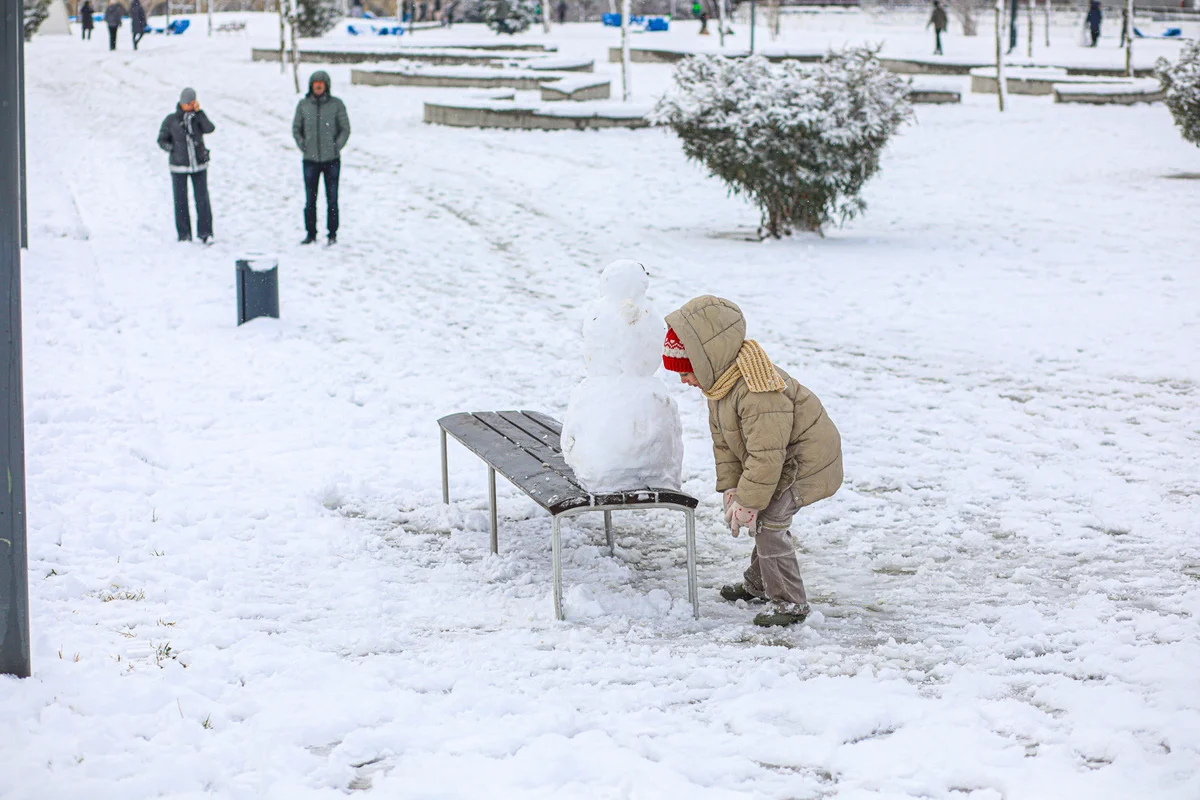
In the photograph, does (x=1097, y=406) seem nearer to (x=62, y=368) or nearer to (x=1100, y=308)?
(x=1100, y=308)

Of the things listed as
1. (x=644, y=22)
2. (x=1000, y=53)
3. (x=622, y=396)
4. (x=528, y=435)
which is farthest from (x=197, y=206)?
(x=644, y=22)

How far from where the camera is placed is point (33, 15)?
46.8m

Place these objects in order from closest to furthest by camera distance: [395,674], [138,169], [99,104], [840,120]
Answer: [395,674] → [840,120] → [138,169] → [99,104]

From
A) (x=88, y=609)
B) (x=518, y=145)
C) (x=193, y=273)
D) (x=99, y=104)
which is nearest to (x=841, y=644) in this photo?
(x=88, y=609)

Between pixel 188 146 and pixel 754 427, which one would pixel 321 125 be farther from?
pixel 754 427

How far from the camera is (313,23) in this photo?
142ft

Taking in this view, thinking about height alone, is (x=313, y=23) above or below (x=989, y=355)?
above

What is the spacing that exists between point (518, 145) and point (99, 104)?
10167mm

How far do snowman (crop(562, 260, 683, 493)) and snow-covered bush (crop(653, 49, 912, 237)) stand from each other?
852cm

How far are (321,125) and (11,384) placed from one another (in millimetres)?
9287

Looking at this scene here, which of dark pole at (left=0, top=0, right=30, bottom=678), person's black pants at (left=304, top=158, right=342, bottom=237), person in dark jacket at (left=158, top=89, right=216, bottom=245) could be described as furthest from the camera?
person's black pants at (left=304, top=158, right=342, bottom=237)

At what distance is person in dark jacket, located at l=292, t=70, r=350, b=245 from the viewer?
41.3ft

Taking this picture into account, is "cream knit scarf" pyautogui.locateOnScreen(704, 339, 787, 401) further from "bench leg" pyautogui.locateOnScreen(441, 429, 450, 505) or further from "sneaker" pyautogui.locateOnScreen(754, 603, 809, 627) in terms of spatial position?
"bench leg" pyautogui.locateOnScreen(441, 429, 450, 505)

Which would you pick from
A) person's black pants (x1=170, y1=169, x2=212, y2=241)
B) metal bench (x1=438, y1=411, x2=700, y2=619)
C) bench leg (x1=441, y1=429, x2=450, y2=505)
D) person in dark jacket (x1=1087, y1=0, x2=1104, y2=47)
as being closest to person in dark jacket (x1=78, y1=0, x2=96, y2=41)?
person in dark jacket (x1=1087, y1=0, x2=1104, y2=47)
